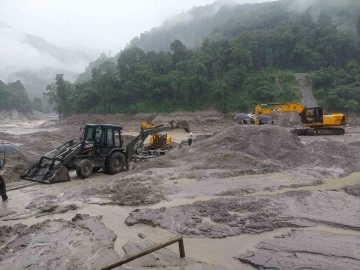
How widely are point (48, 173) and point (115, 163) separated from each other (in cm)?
279

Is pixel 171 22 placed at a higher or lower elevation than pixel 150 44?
higher

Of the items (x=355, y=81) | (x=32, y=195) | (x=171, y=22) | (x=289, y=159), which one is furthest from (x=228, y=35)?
(x=171, y=22)

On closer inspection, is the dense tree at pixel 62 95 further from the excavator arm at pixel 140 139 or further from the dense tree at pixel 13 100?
the excavator arm at pixel 140 139

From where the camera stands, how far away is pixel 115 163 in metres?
13.0

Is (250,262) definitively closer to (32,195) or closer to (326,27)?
(32,195)

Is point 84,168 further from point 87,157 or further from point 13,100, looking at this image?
point 13,100

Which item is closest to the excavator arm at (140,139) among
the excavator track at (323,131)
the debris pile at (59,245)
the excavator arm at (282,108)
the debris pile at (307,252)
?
the debris pile at (59,245)

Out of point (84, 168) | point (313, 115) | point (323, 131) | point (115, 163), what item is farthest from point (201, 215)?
point (323, 131)

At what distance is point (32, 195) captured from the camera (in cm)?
948

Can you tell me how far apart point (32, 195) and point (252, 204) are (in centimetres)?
660

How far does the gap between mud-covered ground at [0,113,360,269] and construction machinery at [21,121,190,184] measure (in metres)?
0.44

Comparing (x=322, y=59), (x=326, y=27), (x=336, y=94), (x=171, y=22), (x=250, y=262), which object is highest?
(x=171, y=22)

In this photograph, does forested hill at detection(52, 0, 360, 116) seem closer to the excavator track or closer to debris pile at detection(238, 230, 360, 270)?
the excavator track

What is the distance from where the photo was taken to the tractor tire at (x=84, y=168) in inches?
456
